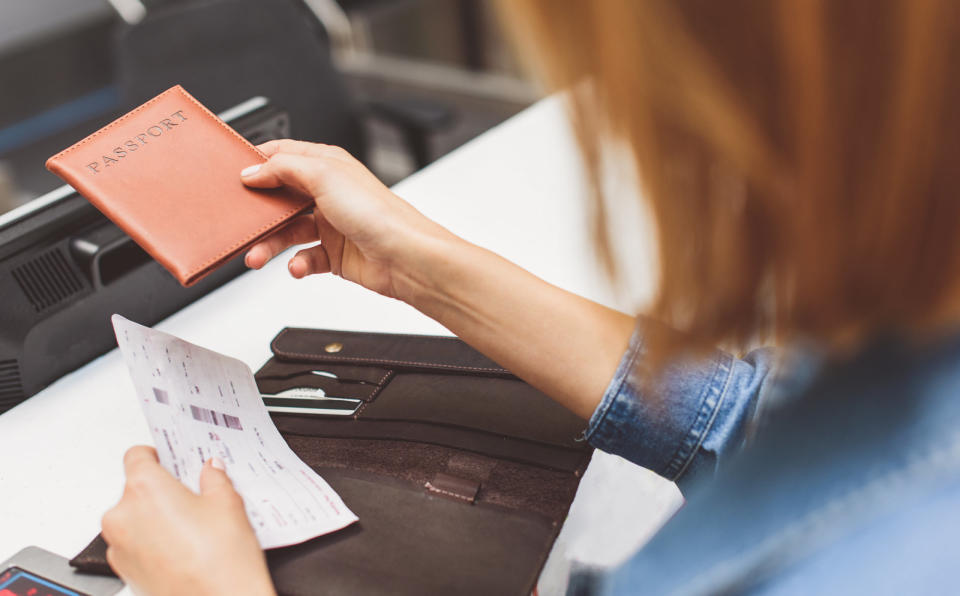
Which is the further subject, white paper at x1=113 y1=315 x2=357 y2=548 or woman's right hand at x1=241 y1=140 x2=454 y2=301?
woman's right hand at x1=241 y1=140 x2=454 y2=301

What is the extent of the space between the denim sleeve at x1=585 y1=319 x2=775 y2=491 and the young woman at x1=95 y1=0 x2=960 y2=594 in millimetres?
257

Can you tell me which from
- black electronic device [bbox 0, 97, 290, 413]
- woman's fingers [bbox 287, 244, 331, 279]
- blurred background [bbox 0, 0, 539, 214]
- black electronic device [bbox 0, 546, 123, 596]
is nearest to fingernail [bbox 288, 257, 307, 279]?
woman's fingers [bbox 287, 244, 331, 279]

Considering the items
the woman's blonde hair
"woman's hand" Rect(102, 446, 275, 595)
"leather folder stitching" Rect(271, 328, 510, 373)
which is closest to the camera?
the woman's blonde hair

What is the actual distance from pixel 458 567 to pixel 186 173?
1.57 feet

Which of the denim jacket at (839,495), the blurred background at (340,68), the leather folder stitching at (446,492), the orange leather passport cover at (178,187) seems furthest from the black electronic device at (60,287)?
the blurred background at (340,68)

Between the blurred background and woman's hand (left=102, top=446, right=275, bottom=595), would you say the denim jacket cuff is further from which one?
the blurred background

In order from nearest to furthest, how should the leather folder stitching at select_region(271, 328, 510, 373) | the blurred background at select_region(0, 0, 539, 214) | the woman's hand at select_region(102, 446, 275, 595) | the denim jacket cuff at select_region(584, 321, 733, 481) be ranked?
the woman's hand at select_region(102, 446, 275, 595) → the denim jacket cuff at select_region(584, 321, 733, 481) → the leather folder stitching at select_region(271, 328, 510, 373) → the blurred background at select_region(0, 0, 539, 214)

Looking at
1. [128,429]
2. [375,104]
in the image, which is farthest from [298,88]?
[128,429]

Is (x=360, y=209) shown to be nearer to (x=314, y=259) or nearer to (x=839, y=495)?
(x=314, y=259)

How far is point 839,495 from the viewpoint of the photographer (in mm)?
355

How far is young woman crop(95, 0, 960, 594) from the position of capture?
308 millimetres

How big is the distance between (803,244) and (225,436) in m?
0.55

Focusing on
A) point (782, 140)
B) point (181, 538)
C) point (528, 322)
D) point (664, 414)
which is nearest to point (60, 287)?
point (181, 538)

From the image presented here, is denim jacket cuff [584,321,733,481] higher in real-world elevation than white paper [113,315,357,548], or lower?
higher
